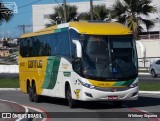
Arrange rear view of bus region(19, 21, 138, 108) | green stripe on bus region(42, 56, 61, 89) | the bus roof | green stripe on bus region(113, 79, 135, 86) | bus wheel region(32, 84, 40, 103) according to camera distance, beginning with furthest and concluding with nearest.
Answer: bus wheel region(32, 84, 40, 103) → green stripe on bus region(42, 56, 61, 89) → the bus roof → green stripe on bus region(113, 79, 135, 86) → rear view of bus region(19, 21, 138, 108)

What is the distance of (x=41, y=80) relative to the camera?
25.4m

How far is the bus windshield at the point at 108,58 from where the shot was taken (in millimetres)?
20609

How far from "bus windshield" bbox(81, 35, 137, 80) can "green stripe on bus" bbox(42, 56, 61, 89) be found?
2.46 m

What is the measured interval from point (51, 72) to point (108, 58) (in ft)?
13.0

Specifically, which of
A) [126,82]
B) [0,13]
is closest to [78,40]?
[126,82]

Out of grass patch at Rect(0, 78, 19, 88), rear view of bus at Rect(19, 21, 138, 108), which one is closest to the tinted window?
rear view of bus at Rect(19, 21, 138, 108)

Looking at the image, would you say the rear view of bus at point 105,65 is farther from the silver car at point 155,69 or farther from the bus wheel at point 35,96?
the silver car at point 155,69

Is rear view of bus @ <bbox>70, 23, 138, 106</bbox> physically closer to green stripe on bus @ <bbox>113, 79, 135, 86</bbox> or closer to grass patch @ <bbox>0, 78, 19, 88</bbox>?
green stripe on bus @ <bbox>113, 79, 135, 86</bbox>

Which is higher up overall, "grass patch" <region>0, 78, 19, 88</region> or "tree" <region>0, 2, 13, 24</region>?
"tree" <region>0, 2, 13, 24</region>

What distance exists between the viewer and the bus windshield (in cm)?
2061

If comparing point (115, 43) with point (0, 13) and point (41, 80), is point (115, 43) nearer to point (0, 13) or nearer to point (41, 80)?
point (41, 80)

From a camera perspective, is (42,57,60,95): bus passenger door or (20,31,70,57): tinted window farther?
(42,57,60,95): bus passenger door

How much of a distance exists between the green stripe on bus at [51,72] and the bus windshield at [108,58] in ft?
8.07

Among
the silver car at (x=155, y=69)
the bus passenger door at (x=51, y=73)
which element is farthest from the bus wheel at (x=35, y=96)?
the silver car at (x=155, y=69)
